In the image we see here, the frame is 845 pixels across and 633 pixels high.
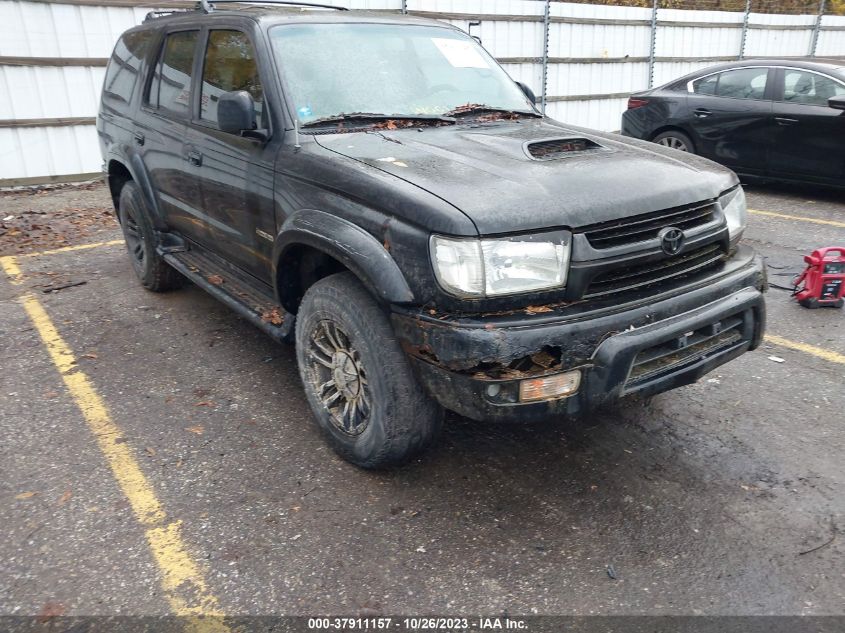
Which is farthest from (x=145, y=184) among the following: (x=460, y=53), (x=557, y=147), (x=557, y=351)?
(x=557, y=351)

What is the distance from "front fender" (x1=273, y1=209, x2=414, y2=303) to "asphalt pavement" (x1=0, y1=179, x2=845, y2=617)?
37.7 inches

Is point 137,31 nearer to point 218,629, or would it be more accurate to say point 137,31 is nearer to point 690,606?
point 218,629

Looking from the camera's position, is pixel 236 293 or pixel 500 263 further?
pixel 236 293

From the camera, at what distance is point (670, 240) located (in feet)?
8.77

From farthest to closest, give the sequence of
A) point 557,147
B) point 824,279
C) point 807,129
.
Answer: point 807,129 < point 824,279 < point 557,147

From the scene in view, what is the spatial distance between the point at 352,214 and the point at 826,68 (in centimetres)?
701

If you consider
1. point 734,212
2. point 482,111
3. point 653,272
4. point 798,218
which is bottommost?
point 798,218

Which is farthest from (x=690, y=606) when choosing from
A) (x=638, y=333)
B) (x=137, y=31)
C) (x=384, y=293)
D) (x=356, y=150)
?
(x=137, y=31)

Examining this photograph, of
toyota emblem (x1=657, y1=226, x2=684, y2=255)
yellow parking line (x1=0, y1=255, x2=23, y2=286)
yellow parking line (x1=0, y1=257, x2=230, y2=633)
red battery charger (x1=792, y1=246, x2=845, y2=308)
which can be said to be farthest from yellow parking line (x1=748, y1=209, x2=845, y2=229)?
yellow parking line (x1=0, y1=255, x2=23, y2=286)

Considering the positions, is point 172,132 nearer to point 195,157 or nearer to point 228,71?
point 195,157

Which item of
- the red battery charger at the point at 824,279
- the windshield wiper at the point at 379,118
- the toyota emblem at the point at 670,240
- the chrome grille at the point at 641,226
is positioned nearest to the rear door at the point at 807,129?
the red battery charger at the point at 824,279

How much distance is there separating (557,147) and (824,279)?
2.77 m

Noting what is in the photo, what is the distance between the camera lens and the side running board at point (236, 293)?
11.4ft

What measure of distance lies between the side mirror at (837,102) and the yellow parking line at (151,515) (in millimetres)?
7463
